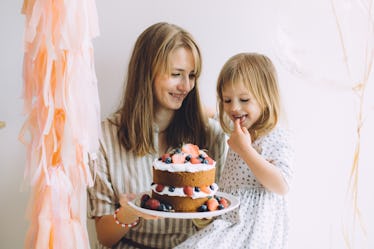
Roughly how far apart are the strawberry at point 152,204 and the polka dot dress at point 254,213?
0.19 meters

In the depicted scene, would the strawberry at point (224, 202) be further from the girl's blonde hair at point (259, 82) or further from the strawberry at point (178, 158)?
the girl's blonde hair at point (259, 82)

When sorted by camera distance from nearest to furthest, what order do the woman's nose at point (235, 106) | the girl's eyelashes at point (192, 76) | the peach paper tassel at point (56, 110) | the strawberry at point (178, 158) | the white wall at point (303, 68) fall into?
the peach paper tassel at point (56, 110) < the strawberry at point (178, 158) < the woman's nose at point (235, 106) < the girl's eyelashes at point (192, 76) < the white wall at point (303, 68)

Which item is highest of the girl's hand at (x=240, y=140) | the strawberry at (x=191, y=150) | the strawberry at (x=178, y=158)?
the girl's hand at (x=240, y=140)

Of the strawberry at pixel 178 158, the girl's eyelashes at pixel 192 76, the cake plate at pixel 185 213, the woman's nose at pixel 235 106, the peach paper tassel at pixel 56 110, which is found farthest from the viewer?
the girl's eyelashes at pixel 192 76

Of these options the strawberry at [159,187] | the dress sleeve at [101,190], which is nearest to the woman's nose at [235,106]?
the strawberry at [159,187]

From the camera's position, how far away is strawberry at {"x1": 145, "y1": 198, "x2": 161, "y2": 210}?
4.28 ft

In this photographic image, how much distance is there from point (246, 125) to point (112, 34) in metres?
0.62

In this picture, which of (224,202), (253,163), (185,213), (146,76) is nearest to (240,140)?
(253,163)

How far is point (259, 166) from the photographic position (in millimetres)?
1389

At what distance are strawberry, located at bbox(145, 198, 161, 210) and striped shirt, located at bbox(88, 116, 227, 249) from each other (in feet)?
0.97

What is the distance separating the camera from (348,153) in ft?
5.86

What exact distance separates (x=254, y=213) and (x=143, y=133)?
456 mm

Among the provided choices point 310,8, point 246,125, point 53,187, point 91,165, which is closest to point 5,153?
point 91,165

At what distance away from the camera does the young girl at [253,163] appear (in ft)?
4.65
